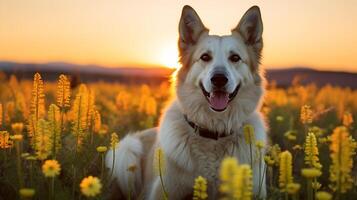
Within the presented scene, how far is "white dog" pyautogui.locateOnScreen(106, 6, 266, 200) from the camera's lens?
4570 millimetres

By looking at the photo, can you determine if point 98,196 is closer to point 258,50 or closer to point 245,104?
point 245,104

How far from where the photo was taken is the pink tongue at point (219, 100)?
485cm

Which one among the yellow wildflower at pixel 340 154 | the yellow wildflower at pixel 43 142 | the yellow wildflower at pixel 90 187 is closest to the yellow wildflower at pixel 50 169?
the yellow wildflower at pixel 90 187

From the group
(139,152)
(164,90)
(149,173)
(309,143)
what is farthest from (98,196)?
(164,90)

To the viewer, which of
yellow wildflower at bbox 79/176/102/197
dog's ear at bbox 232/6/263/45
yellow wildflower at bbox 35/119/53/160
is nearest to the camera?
yellow wildflower at bbox 79/176/102/197

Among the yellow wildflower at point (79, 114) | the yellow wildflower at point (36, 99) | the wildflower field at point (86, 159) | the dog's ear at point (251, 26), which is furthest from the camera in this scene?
the dog's ear at point (251, 26)

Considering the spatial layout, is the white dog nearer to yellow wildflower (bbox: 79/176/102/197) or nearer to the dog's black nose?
the dog's black nose

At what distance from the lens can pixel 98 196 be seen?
3.34 metres

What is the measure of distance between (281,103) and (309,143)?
8.39 m

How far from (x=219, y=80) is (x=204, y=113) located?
1.59 ft

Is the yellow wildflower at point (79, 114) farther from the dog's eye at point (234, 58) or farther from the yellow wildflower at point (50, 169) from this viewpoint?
the dog's eye at point (234, 58)

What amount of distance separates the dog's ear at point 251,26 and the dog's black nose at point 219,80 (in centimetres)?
87

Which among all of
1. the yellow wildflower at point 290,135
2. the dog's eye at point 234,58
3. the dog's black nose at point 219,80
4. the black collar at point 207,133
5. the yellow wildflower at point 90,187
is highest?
the dog's eye at point 234,58

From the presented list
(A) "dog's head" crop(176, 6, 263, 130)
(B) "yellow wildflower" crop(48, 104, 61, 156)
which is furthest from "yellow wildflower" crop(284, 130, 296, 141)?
(B) "yellow wildflower" crop(48, 104, 61, 156)
